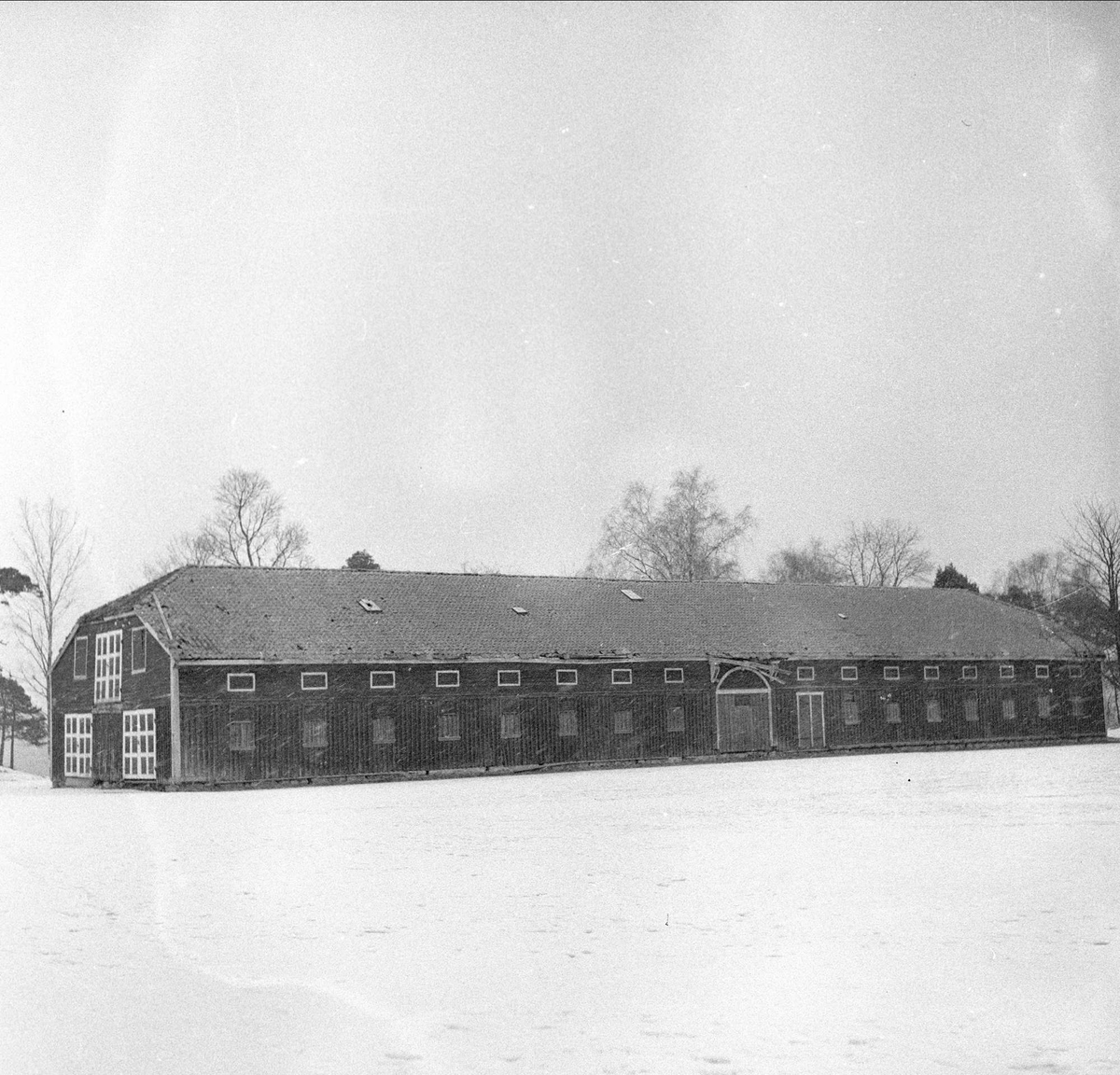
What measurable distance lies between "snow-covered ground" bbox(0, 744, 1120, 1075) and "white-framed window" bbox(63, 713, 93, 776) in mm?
22061

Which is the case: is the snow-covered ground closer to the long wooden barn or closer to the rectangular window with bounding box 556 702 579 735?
the long wooden barn

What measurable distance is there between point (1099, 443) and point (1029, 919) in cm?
607

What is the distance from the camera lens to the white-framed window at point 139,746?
1474 inches

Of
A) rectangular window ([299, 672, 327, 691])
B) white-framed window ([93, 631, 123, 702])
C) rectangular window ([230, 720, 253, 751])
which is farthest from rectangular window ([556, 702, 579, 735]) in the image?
white-framed window ([93, 631, 123, 702])

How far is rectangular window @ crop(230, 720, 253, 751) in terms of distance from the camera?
122 ft

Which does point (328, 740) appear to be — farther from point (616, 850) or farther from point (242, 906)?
point (242, 906)

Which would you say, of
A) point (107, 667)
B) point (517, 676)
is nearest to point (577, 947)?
point (517, 676)

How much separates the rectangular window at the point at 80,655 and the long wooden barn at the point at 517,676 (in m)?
0.06

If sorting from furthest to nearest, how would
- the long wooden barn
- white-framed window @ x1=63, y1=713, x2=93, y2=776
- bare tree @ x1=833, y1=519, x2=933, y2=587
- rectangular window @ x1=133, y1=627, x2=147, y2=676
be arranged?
bare tree @ x1=833, y1=519, x2=933, y2=587
white-framed window @ x1=63, y1=713, x2=93, y2=776
rectangular window @ x1=133, y1=627, x2=147, y2=676
the long wooden barn

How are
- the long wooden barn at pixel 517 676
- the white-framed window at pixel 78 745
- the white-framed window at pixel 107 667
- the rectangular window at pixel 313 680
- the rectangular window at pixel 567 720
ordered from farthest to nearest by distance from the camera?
the rectangular window at pixel 567 720, the white-framed window at pixel 78 745, the white-framed window at pixel 107 667, the rectangular window at pixel 313 680, the long wooden barn at pixel 517 676

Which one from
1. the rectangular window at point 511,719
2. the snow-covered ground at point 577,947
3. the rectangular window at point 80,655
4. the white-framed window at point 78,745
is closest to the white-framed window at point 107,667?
the rectangular window at point 80,655

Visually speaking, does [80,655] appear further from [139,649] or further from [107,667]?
[139,649]

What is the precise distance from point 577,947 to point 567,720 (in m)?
32.8

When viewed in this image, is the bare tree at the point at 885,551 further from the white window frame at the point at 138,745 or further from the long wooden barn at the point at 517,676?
the white window frame at the point at 138,745
